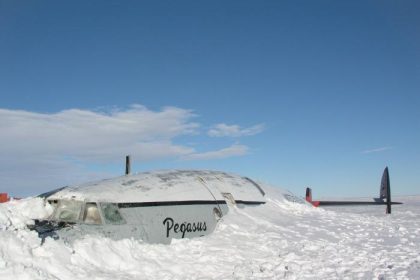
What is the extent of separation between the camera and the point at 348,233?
11273mm

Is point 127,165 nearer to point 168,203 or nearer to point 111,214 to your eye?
point 168,203

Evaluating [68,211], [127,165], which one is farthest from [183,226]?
[127,165]

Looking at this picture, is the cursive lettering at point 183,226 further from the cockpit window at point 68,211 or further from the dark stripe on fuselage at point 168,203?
the cockpit window at point 68,211

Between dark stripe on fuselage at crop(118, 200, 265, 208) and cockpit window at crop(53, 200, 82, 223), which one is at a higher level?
dark stripe on fuselage at crop(118, 200, 265, 208)

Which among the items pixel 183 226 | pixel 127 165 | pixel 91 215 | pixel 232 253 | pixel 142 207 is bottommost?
pixel 232 253

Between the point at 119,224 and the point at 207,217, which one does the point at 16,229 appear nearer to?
the point at 119,224

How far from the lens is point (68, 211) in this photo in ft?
29.7

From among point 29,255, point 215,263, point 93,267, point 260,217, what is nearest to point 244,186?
point 260,217

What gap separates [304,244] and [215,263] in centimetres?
259

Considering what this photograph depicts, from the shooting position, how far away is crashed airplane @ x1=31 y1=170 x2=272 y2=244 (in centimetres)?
863

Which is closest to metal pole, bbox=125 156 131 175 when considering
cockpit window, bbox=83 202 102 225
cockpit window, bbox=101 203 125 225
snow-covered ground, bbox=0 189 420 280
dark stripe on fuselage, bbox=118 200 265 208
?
dark stripe on fuselage, bbox=118 200 265 208

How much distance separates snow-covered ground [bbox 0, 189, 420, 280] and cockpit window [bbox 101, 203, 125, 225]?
0.50 metres

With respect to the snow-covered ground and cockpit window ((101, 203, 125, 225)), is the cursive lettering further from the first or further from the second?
cockpit window ((101, 203, 125, 225))

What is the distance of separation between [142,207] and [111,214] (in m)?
0.75
